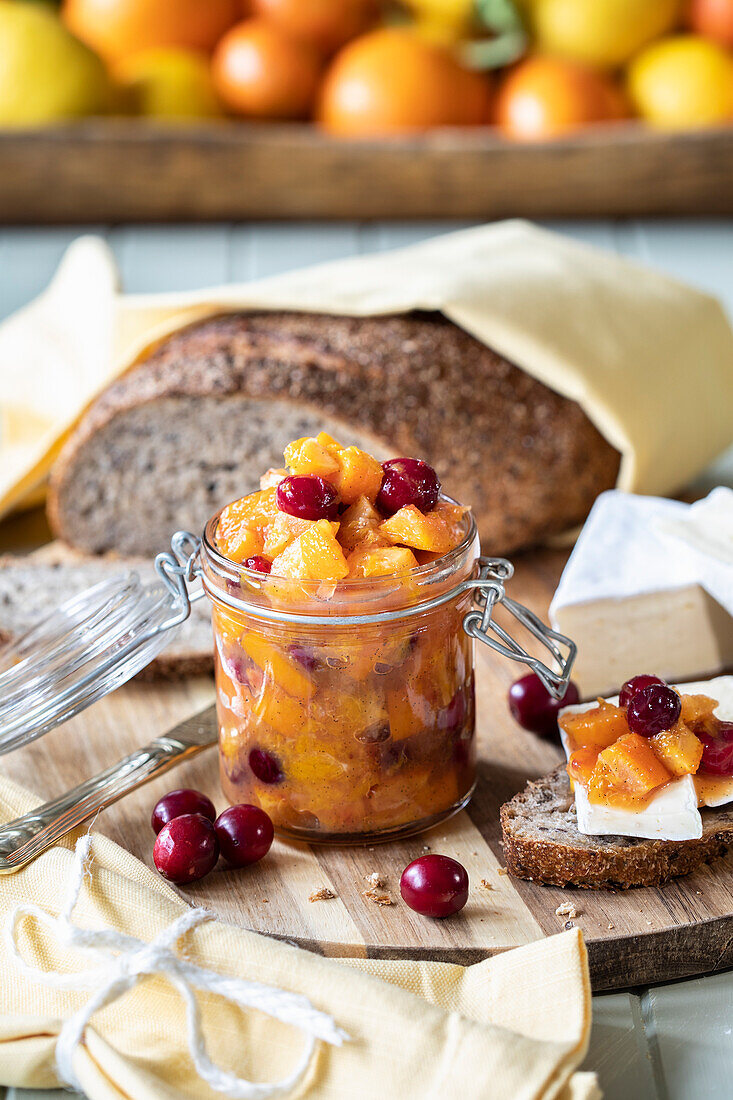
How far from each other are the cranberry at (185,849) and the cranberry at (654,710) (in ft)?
2.69

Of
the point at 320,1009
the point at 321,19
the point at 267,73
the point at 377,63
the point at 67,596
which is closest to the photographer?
the point at 320,1009

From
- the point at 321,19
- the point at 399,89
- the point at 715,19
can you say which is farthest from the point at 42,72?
the point at 715,19

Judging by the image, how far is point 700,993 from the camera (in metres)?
2.21

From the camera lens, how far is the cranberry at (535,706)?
Answer: 284cm

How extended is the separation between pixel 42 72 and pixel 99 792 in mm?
4392

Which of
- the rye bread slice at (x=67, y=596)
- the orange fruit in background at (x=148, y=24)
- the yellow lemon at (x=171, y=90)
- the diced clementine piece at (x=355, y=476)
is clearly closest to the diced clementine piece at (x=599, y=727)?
the diced clementine piece at (x=355, y=476)

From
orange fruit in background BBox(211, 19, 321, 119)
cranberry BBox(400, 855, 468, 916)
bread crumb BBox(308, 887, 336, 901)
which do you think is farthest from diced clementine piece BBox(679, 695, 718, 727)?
orange fruit in background BBox(211, 19, 321, 119)

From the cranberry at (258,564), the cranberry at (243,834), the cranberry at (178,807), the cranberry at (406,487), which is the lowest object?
the cranberry at (178,807)

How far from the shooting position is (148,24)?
637 cm

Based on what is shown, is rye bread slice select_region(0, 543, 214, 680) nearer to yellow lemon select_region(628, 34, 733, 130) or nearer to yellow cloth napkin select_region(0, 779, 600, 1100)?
yellow cloth napkin select_region(0, 779, 600, 1100)

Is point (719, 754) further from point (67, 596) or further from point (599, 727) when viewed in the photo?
point (67, 596)

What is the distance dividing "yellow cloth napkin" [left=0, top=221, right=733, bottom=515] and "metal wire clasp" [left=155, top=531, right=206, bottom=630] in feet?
4.35

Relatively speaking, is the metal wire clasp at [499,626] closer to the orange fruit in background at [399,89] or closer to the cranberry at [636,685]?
the cranberry at [636,685]

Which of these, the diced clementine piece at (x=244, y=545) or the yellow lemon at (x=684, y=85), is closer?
the diced clementine piece at (x=244, y=545)
